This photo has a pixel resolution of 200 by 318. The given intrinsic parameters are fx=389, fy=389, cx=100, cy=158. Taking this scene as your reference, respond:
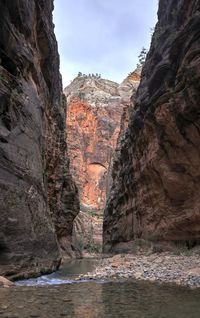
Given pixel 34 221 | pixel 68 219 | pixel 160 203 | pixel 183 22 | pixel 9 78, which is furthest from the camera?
pixel 68 219

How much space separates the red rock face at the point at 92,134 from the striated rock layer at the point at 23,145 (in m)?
59.9

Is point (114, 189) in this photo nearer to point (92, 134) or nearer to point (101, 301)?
point (101, 301)

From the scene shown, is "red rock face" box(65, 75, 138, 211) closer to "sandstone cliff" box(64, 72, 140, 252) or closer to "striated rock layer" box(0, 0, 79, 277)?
"sandstone cliff" box(64, 72, 140, 252)

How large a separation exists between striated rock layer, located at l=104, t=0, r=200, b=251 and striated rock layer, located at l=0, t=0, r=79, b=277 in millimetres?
6686

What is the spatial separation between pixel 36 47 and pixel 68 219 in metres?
18.3

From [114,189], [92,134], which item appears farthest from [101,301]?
[92,134]

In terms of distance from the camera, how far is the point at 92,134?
88938 millimetres

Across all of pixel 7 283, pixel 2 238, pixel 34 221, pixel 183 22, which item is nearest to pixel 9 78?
pixel 34 221

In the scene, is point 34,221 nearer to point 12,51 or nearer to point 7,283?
point 7,283

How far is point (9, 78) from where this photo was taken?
1579 centimetres

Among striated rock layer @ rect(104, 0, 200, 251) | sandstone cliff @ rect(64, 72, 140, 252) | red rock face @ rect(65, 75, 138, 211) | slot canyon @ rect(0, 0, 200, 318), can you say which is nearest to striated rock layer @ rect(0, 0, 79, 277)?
slot canyon @ rect(0, 0, 200, 318)

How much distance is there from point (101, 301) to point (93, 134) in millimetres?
81179

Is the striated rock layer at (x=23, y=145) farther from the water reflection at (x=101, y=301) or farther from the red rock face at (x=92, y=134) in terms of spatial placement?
the red rock face at (x=92, y=134)

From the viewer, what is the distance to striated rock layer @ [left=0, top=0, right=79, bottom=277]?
41.9 ft
